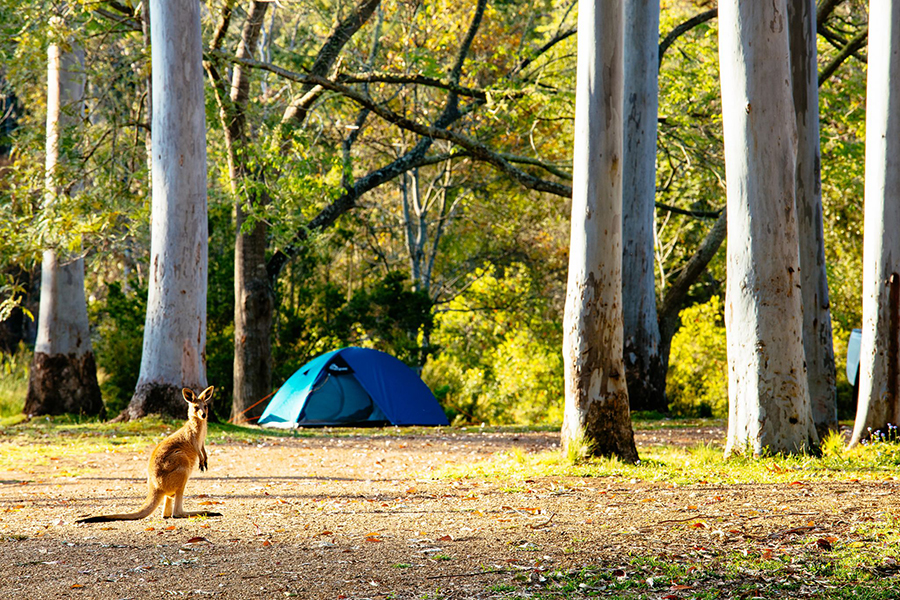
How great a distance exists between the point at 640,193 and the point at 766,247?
6502mm

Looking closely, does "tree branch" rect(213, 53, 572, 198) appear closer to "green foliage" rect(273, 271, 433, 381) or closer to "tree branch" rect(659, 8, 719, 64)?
"tree branch" rect(659, 8, 719, 64)

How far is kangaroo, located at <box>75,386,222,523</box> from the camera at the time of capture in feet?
16.7

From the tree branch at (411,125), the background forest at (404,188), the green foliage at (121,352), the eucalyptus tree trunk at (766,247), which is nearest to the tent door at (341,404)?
the background forest at (404,188)

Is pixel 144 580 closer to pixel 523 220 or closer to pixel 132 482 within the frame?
pixel 132 482

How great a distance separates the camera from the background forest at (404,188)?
12898mm

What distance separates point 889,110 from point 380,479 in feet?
19.0

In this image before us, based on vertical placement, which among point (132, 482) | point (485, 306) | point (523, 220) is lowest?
point (132, 482)

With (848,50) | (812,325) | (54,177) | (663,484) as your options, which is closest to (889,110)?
(812,325)

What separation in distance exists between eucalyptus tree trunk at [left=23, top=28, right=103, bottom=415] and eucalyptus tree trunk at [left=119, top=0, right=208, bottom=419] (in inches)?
99.2

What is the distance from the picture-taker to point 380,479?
7387 mm

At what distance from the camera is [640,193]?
1335cm

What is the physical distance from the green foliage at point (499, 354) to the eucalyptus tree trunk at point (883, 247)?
9905mm

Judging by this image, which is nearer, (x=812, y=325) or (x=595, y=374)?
(x=595, y=374)

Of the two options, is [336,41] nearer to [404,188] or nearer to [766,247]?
[404,188]
